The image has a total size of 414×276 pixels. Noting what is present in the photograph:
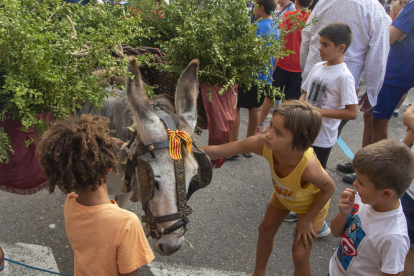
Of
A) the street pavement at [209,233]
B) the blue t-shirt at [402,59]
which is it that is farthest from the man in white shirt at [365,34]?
the street pavement at [209,233]

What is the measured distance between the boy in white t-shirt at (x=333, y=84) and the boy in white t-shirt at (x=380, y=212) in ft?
3.96

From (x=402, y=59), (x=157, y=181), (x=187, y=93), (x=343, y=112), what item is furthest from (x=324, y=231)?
(x=402, y=59)

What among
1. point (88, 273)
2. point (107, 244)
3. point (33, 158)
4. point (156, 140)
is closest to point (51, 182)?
point (107, 244)

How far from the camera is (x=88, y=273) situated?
159cm

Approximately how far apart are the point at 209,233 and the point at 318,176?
174cm

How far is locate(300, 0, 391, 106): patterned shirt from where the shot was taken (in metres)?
3.59

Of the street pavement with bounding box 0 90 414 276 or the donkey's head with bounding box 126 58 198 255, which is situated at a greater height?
the donkey's head with bounding box 126 58 198 255

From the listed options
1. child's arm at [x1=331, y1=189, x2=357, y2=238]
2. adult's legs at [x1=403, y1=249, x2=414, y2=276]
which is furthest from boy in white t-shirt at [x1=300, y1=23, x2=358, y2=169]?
adult's legs at [x1=403, y1=249, x2=414, y2=276]

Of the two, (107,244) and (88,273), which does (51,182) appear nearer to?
(107,244)

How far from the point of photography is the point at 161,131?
1.97 m

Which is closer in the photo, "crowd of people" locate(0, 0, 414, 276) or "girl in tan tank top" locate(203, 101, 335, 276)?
"crowd of people" locate(0, 0, 414, 276)

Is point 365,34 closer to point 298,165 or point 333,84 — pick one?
point 333,84

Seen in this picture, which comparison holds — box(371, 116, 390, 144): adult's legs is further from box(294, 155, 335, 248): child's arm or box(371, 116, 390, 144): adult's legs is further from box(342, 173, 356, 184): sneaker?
box(294, 155, 335, 248): child's arm

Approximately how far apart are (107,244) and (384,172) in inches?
60.2
